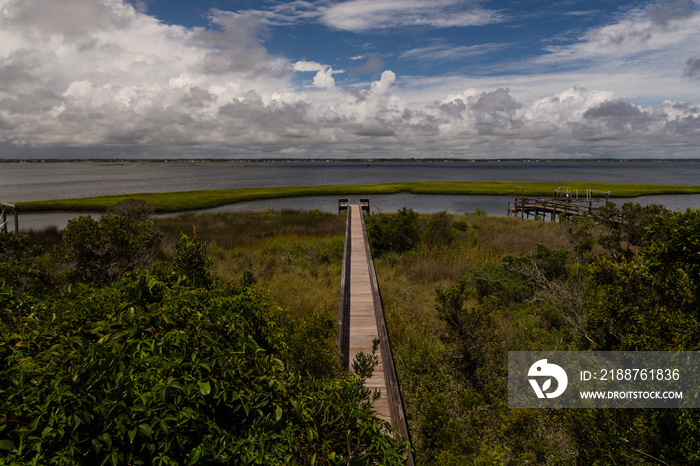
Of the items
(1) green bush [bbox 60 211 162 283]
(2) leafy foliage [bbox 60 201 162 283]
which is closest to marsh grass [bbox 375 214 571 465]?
(2) leafy foliage [bbox 60 201 162 283]

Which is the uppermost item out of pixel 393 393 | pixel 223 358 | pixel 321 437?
pixel 223 358

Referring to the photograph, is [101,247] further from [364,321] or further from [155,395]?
[155,395]

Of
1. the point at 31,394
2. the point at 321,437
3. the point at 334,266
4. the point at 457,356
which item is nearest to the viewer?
the point at 31,394

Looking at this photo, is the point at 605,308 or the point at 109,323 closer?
the point at 109,323

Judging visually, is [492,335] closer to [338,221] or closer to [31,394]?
[31,394]

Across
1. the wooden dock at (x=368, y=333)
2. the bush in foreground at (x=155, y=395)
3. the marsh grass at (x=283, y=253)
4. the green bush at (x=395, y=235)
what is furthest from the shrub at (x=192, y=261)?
the green bush at (x=395, y=235)

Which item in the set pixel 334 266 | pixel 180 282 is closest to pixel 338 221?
pixel 334 266
